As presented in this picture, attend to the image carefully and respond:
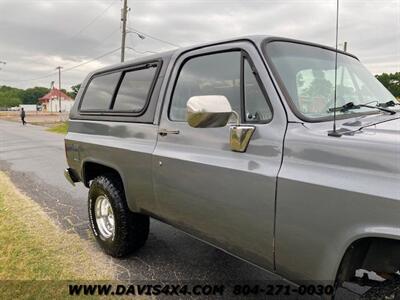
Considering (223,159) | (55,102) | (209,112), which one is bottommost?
(223,159)

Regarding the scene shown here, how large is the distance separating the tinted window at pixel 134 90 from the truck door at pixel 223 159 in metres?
0.37

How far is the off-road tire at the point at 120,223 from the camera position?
3.90 m

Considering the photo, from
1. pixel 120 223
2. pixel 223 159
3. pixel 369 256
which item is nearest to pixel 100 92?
pixel 120 223

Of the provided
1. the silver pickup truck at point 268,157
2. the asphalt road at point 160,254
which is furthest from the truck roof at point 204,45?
the asphalt road at point 160,254

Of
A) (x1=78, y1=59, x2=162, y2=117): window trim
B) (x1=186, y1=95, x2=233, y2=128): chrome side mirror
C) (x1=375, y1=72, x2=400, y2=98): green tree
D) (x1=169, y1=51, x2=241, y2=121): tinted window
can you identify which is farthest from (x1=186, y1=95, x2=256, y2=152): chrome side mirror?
(x1=375, y1=72, x2=400, y2=98): green tree

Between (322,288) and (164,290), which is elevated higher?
(322,288)

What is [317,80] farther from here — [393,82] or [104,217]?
[104,217]

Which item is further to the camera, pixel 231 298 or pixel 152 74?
pixel 152 74

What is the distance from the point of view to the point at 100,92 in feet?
14.8

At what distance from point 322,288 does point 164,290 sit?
1743 mm

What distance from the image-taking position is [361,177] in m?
1.92

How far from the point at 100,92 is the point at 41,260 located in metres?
1.94

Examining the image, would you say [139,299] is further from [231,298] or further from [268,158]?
[268,158]

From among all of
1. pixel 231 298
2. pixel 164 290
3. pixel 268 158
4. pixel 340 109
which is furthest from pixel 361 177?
pixel 164 290
